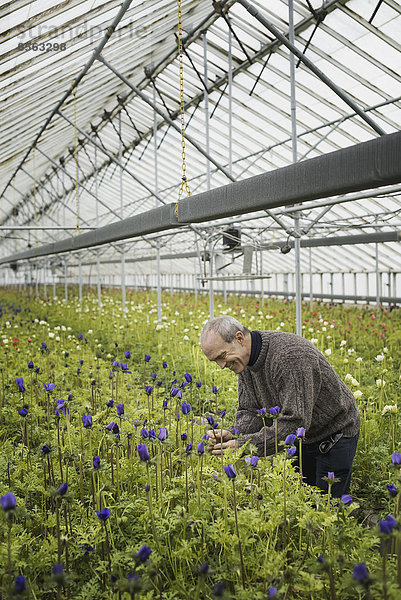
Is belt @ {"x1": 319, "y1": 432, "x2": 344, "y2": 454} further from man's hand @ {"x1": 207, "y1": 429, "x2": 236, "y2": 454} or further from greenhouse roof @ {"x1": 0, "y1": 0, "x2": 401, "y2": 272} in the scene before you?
greenhouse roof @ {"x1": 0, "y1": 0, "x2": 401, "y2": 272}

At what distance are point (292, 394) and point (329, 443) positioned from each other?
0.44 m

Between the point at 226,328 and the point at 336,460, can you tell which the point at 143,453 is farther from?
the point at 336,460

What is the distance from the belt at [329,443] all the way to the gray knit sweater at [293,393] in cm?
2

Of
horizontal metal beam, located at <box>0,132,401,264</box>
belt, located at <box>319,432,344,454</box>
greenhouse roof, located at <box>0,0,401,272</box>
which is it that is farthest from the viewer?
greenhouse roof, located at <box>0,0,401,272</box>

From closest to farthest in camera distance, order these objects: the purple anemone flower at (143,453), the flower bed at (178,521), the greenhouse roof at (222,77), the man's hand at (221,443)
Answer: the flower bed at (178,521)
the purple anemone flower at (143,453)
the man's hand at (221,443)
the greenhouse roof at (222,77)

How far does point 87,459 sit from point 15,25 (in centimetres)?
287

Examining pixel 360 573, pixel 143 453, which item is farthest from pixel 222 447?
pixel 360 573

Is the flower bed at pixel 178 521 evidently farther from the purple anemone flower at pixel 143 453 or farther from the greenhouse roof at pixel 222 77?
the greenhouse roof at pixel 222 77

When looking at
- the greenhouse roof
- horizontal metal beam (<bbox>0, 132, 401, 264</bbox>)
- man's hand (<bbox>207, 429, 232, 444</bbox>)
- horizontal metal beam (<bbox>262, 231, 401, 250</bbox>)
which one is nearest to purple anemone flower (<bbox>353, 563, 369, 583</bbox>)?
horizontal metal beam (<bbox>0, 132, 401, 264</bbox>)

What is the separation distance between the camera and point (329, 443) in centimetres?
259

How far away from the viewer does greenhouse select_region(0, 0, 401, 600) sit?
1642mm

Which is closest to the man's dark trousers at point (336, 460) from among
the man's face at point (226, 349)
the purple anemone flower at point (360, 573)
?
the man's face at point (226, 349)

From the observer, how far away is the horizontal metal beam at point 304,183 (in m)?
1.71

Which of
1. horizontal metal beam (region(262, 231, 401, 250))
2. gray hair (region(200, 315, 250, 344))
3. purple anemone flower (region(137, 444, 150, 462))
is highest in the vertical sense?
horizontal metal beam (region(262, 231, 401, 250))
